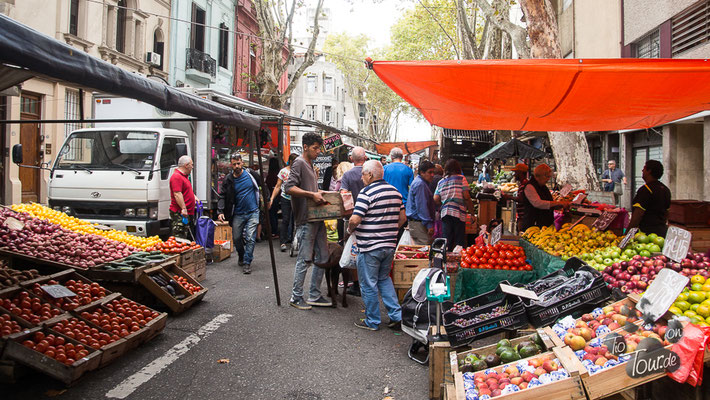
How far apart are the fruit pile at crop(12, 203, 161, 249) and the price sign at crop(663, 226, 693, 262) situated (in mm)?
6332

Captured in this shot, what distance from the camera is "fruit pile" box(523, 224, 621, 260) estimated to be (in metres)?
5.89

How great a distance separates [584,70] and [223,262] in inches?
289

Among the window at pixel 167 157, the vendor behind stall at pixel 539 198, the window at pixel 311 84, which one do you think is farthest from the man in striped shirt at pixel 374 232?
the window at pixel 311 84

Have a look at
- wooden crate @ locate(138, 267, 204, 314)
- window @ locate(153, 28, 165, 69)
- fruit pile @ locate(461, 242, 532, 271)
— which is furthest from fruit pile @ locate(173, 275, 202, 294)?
window @ locate(153, 28, 165, 69)

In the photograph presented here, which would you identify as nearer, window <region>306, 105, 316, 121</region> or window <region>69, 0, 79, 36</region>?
window <region>69, 0, 79, 36</region>

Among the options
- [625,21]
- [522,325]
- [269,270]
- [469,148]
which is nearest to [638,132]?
[625,21]

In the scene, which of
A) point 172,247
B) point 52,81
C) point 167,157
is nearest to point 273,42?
point 52,81

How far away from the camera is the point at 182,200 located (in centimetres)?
863

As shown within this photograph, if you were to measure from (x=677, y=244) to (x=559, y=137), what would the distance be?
765 centimetres

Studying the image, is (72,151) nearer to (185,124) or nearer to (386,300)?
(185,124)

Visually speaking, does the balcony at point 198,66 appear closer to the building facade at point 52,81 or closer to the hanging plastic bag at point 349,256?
the building facade at point 52,81

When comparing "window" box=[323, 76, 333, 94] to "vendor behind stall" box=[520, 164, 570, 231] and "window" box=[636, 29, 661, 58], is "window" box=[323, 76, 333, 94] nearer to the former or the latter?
"window" box=[636, 29, 661, 58]

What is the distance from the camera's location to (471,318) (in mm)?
3939

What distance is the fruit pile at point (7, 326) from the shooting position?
3747 millimetres
